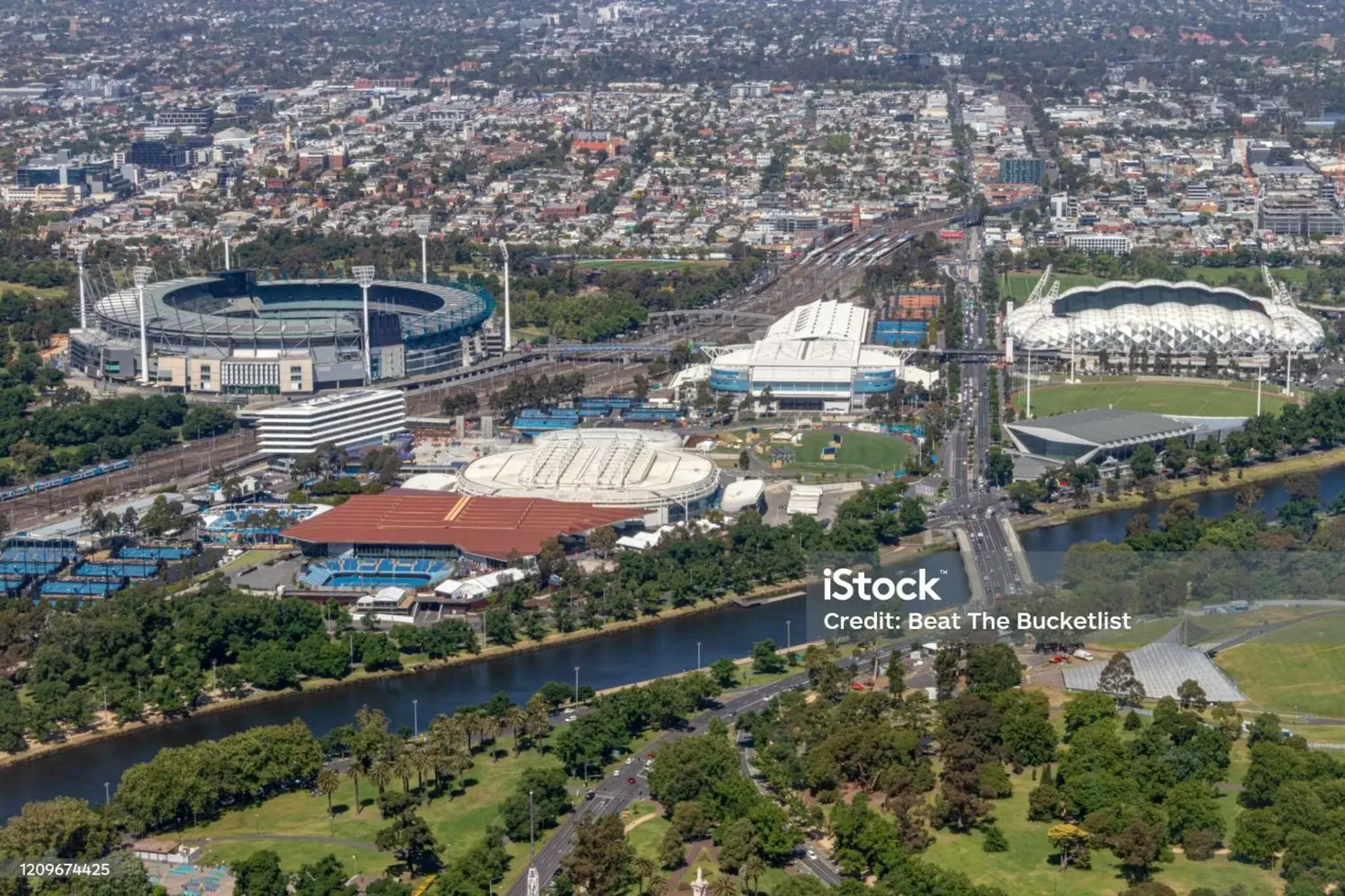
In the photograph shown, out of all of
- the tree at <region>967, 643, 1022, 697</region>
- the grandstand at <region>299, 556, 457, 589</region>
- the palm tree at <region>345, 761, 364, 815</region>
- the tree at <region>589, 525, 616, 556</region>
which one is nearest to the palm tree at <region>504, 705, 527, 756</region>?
the palm tree at <region>345, 761, 364, 815</region>

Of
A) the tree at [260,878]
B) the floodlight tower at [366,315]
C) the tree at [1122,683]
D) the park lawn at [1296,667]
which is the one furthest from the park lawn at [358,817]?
the floodlight tower at [366,315]

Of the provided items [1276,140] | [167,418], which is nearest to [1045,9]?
[1276,140]

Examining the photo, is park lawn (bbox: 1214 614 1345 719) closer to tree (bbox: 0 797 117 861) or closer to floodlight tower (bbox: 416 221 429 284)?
tree (bbox: 0 797 117 861)

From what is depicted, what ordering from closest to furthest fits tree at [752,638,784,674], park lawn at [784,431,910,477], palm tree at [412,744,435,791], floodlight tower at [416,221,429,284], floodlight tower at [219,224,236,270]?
palm tree at [412,744,435,791] → tree at [752,638,784,674] → park lawn at [784,431,910,477] → floodlight tower at [219,224,236,270] → floodlight tower at [416,221,429,284]

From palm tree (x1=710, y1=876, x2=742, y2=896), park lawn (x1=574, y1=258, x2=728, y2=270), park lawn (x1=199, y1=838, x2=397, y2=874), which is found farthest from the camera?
park lawn (x1=574, y1=258, x2=728, y2=270)

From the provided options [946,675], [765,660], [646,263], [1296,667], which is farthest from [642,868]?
[646,263]

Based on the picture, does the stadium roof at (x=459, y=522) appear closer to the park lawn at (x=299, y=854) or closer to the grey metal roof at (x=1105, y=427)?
the grey metal roof at (x=1105, y=427)
